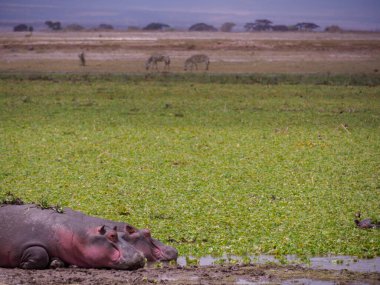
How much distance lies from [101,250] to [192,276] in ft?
2.77

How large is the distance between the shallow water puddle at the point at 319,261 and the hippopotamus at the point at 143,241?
0.63 feet

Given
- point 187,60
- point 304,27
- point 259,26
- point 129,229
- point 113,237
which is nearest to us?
point 113,237

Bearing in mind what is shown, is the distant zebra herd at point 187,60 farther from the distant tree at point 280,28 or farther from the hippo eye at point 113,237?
the distant tree at point 280,28

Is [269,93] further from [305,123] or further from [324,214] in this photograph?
[324,214]

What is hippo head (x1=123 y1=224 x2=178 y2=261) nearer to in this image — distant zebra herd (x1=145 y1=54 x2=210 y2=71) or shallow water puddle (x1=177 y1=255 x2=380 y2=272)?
shallow water puddle (x1=177 y1=255 x2=380 y2=272)

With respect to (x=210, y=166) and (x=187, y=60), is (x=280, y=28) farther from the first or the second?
(x=210, y=166)

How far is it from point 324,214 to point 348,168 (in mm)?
3616

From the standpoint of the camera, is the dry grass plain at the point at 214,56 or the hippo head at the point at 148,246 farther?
the dry grass plain at the point at 214,56

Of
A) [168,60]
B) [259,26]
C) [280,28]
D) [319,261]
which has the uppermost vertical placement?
[319,261]

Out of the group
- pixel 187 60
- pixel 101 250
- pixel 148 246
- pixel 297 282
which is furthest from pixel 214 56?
pixel 297 282

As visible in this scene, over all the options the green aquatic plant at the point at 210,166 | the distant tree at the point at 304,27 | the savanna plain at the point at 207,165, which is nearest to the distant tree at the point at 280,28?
the distant tree at the point at 304,27

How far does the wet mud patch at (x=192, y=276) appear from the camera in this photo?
716 centimetres

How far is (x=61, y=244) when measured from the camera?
A: 757 centimetres

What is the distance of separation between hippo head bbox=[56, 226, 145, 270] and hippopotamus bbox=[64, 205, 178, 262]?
13 centimetres
